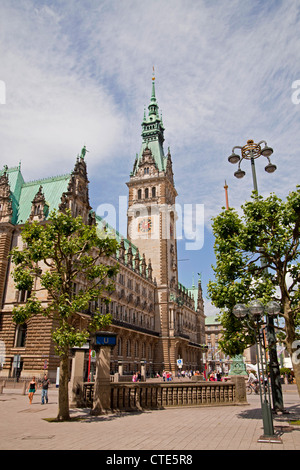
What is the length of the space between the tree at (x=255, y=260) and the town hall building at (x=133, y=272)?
9.92 meters

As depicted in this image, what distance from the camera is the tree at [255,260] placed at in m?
15.9

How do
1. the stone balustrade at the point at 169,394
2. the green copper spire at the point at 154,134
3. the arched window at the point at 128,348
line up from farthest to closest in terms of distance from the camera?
the green copper spire at the point at 154,134
the arched window at the point at 128,348
the stone balustrade at the point at 169,394

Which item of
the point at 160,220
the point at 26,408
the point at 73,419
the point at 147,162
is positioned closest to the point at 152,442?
the point at 73,419

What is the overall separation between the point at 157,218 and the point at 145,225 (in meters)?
3.07

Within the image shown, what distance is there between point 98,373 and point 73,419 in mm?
2357

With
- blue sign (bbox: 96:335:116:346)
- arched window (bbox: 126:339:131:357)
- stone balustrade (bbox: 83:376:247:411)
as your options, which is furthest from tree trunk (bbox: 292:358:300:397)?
arched window (bbox: 126:339:131:357)

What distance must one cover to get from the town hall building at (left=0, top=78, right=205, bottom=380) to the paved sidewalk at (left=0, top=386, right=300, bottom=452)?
11960 millimetres

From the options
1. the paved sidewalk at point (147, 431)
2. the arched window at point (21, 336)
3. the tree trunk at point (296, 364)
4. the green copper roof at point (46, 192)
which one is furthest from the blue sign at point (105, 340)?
the green copper roof at point (46, 192)

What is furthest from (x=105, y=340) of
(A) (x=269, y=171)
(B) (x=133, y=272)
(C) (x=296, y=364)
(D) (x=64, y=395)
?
(B) (x=133, y=272)

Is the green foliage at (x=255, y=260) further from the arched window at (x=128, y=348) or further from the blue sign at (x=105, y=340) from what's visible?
the arched window at (x=128, y=348)

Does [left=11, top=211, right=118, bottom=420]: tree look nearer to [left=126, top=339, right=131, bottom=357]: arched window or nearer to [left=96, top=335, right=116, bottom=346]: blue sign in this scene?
[left=96, top=335, right=116, bottom=346]: blue sign

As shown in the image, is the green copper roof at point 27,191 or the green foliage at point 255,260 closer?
the green foliage at point 255,260

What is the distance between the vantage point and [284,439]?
11070 millimetres

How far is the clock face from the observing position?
7481cm
